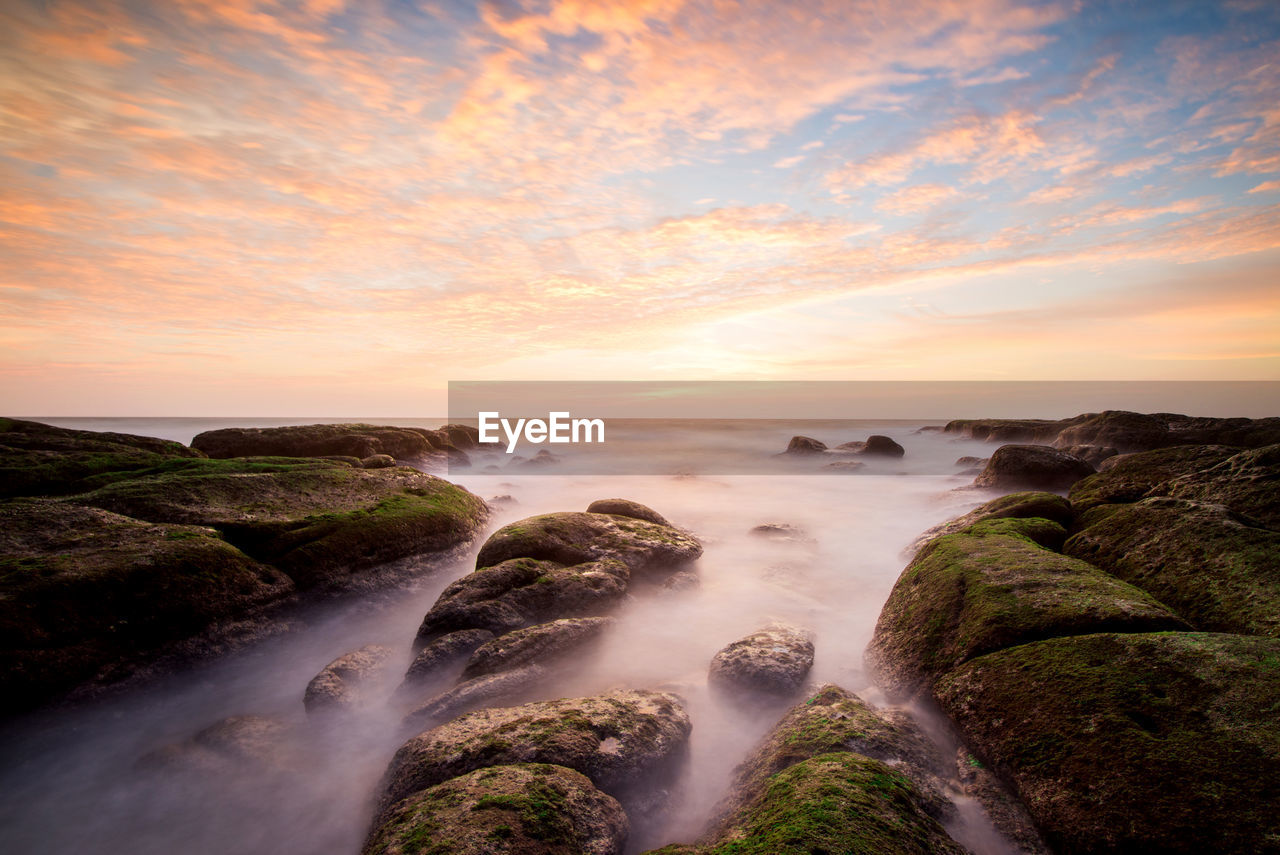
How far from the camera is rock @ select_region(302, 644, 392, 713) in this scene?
24.7ft

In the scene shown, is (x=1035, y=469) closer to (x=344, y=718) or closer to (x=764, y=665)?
(x=764, y=665)

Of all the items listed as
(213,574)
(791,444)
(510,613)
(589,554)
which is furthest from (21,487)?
(791,444)

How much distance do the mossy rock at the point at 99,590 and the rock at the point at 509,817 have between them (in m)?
5.94

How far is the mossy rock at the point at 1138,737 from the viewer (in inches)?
151

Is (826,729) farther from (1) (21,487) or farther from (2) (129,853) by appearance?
(1) (21,487)

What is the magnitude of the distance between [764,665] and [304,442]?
2057 cm

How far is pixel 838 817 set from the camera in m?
3.97

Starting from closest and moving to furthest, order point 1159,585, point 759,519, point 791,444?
point 1159,585
point 759,519
point 791,444

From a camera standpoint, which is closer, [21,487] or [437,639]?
[437,639]

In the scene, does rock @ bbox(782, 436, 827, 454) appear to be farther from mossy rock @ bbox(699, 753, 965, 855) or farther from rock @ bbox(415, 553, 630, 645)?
mossy rock @ bbox(699, 753, 965, 855)

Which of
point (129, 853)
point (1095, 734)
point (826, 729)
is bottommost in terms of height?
point (129, 853)

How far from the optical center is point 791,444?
36.5m

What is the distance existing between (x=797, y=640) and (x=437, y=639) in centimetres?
552

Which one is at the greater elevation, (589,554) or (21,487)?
(21,487)
